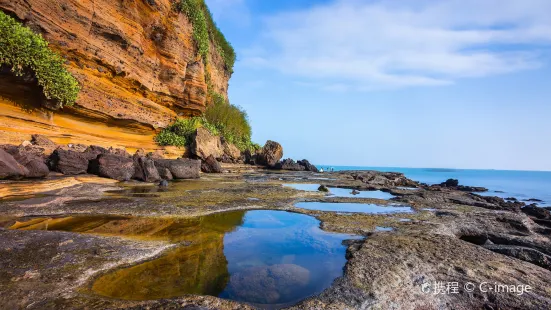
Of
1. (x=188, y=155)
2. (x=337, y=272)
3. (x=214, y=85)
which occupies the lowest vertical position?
(x=337, y=272)

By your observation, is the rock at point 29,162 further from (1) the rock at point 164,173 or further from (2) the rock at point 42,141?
(1) the rock at point 164,173

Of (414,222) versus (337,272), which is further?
(414,222)

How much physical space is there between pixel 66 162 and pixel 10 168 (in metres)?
2.48

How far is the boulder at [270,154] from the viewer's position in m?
Result: 35.8

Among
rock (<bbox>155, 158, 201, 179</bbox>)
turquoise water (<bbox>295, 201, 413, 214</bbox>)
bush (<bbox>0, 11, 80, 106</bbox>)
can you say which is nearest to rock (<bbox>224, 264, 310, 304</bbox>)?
turquoise water (<bbox>295, 201, 413, 214</bbox>)

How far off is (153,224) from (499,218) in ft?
30.2

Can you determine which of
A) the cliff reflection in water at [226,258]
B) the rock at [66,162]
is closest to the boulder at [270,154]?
the rock at [66,162]

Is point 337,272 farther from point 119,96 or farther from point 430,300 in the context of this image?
point 119,96

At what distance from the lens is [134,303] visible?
2.76m

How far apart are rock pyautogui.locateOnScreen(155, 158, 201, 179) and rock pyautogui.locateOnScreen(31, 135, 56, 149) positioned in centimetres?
483

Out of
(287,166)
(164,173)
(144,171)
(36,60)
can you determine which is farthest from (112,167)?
(287,166)

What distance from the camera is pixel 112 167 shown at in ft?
40.7

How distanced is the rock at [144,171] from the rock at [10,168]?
4782 millimetres

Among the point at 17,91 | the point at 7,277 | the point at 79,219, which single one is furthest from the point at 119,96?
the point at 7,277
